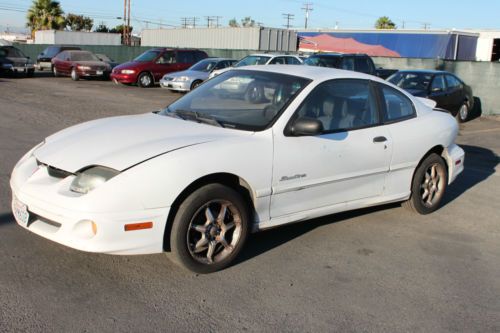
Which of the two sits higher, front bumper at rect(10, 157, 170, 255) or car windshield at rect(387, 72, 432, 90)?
car windshield at rect(387, 72, 432, 90)

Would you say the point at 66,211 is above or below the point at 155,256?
above

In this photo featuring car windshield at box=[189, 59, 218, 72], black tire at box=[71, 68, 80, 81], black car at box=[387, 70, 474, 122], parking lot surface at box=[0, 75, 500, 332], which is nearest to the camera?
parking lot surface at box=[0, 75, 500, 332]

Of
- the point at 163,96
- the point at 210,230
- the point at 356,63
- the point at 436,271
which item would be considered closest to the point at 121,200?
the point at 210,230

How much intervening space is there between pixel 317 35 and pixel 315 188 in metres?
46.4

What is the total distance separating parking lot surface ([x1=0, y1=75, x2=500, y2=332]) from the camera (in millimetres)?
3494

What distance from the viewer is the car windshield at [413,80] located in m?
13.9

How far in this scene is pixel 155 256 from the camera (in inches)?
174

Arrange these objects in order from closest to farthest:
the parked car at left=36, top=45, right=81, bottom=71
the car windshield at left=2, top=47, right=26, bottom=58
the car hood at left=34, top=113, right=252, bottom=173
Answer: the car hood at left=34, top=113, right=252, bottom=173
the car windshield at left=2, top=47, right=26, bottom=58
the parked car at left=36, top=45, right=81, bottom=71

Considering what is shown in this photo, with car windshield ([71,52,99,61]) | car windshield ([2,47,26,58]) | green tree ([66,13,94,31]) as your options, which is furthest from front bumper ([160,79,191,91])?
green tree ([66,13,94,31])

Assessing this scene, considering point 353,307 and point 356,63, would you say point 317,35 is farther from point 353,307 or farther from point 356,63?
point 353,307

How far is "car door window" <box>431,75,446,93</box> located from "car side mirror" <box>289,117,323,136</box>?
10.4m

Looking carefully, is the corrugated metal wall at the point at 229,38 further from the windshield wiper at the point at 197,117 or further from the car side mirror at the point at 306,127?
the car side mirror at the point at 306,127

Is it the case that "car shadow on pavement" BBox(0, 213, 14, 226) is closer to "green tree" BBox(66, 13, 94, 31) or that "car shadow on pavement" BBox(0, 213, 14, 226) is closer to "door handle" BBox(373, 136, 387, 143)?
"door handle" BBox(373, 136, 387, 143)

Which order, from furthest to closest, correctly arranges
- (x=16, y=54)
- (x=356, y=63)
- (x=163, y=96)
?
(x=16, y=54), (x=163, y=96), (x=356, y=63)
